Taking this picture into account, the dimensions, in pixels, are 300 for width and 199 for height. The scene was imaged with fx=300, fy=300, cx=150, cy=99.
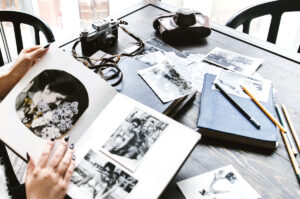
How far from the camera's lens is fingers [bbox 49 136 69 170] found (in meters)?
0.68

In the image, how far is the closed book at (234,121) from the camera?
2.55ft

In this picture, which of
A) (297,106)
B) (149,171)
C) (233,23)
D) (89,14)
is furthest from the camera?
(89,14)

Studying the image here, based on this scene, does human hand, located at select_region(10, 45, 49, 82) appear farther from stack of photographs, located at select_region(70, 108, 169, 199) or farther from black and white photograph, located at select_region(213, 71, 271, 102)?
black and white photograph, located at select_region(213, 71, 271, 102)

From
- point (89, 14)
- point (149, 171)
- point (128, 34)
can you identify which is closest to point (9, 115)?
point (149, 171)

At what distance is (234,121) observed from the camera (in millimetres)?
816

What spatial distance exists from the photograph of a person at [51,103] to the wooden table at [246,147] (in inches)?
11.1

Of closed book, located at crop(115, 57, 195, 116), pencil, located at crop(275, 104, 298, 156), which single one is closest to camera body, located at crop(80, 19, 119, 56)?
closed book, located at crop(115, 57, 195, 116)

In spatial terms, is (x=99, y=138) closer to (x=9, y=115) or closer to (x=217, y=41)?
(x=9, y=115)

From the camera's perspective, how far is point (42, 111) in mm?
757

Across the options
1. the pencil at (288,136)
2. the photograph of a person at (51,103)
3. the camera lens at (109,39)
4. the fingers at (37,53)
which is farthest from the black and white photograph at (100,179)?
the camera lens at (109,39)

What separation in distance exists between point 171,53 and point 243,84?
0.29 m

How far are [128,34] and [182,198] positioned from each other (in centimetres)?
70

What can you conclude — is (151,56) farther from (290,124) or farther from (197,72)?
(290,124)

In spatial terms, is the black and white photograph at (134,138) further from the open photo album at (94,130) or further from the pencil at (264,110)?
the pencil at (264,110)
